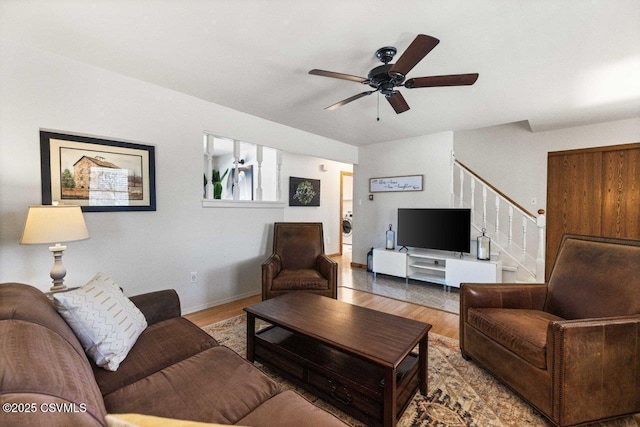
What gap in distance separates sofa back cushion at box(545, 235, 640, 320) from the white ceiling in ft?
4.63

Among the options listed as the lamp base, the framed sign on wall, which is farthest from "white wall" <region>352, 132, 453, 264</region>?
the lamp base

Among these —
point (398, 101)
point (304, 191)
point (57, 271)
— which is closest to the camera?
point (57, 271)

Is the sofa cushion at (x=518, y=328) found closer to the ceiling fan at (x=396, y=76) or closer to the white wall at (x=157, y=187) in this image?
the ceiling fan at (x=396, y=76)

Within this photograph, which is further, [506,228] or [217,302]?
[506,228]

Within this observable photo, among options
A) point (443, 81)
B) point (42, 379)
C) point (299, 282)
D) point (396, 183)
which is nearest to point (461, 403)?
point (299, 282)

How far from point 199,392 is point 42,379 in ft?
1.84

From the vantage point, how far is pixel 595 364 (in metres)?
1.41

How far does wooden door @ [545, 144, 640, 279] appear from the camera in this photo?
376cm

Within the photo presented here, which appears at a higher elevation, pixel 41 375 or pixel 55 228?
pixel 55 228

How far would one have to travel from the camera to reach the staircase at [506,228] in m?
3.70

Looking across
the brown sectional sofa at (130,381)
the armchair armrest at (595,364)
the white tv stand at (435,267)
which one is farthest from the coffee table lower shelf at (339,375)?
the white tv stand at (435,267)

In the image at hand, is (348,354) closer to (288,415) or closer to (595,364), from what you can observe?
(288,415)

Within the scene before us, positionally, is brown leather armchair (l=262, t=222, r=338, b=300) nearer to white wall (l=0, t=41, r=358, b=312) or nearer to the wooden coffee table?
white wall (l=0, t=41, r=358, b=312)

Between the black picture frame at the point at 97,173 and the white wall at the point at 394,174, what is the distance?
3.55 metres
